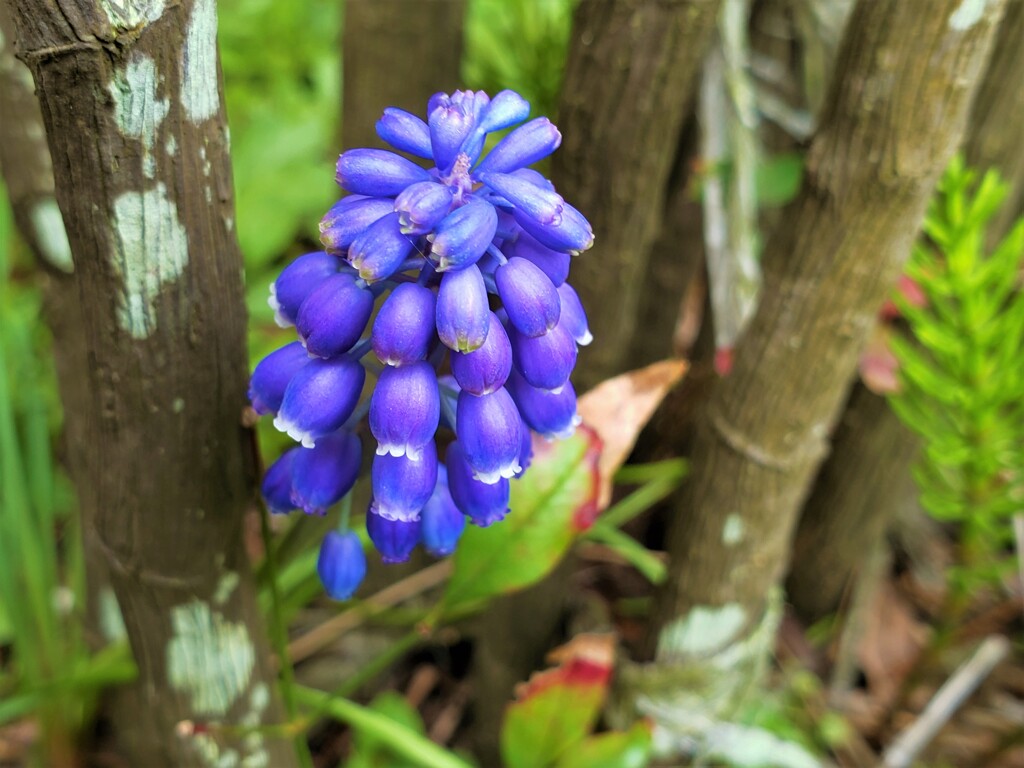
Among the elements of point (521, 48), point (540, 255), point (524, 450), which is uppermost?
point (521, 48)

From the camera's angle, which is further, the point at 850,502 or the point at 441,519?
the point at 850,502

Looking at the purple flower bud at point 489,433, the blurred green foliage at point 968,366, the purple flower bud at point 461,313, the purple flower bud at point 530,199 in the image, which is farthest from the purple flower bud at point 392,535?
the blurred green foliage at point 968,366

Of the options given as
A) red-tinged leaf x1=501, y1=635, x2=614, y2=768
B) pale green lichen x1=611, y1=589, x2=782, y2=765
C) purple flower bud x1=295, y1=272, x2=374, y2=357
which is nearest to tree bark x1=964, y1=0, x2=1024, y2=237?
pale green lichen x1=611, y1=589, x2=782, y2=765

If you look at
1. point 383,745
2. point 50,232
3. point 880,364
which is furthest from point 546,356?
point 383,745

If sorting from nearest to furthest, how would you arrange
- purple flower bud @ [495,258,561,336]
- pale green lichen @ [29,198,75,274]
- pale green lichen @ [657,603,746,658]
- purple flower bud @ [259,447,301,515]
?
purple flower bud @ [495,258,561,336]
purple flower bud @ [259,447,301,515]
pale green lichen @ [29,198,75,274]
pale green lichen @ [657,603,746,658]

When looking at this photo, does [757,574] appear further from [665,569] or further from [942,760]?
[942,760]

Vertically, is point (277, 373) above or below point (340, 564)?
above

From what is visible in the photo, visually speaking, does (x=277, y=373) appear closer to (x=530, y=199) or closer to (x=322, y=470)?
(x=322, y=470)

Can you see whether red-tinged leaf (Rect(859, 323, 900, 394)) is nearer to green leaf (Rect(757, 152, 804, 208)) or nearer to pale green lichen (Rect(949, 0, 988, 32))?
green leaf (Rect(757, 152, 804, 208))

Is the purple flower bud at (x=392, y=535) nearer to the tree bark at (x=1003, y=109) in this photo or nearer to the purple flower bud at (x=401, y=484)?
the purple flower bud at (x=401, y=484)
